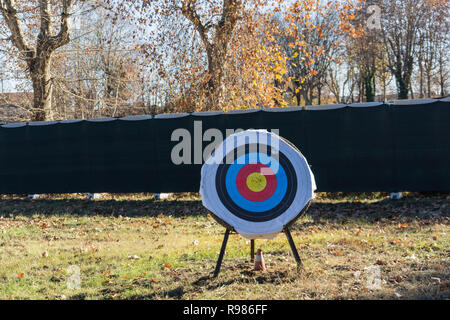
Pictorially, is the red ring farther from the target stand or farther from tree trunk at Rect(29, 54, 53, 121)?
tree trunk at Rect(29, 54, 53, 121)

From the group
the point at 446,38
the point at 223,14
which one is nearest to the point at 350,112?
the point at 223,14

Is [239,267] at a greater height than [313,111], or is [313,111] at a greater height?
[313,111]

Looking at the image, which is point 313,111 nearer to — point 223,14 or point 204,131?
point 204,131

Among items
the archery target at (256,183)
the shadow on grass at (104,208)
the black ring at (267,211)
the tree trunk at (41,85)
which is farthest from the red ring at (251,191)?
the tree trunk at (41,85)

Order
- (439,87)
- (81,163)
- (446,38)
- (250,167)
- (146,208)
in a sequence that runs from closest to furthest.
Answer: (250,167) → (146,208) → (81,163) → (446,38) → (439,87)

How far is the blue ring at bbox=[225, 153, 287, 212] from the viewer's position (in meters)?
4.57

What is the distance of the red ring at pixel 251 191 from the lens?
466 centimetres

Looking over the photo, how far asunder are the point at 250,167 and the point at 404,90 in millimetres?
29263

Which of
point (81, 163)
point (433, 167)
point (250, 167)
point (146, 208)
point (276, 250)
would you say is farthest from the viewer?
point (81, 163)

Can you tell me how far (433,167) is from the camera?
903cm

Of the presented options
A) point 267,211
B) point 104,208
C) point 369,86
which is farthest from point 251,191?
point 369,86

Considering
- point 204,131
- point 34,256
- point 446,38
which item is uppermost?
point 446,38

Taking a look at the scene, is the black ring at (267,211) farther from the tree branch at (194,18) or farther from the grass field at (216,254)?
the tree branch at (194,18)

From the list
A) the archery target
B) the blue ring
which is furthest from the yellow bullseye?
the blue ring
